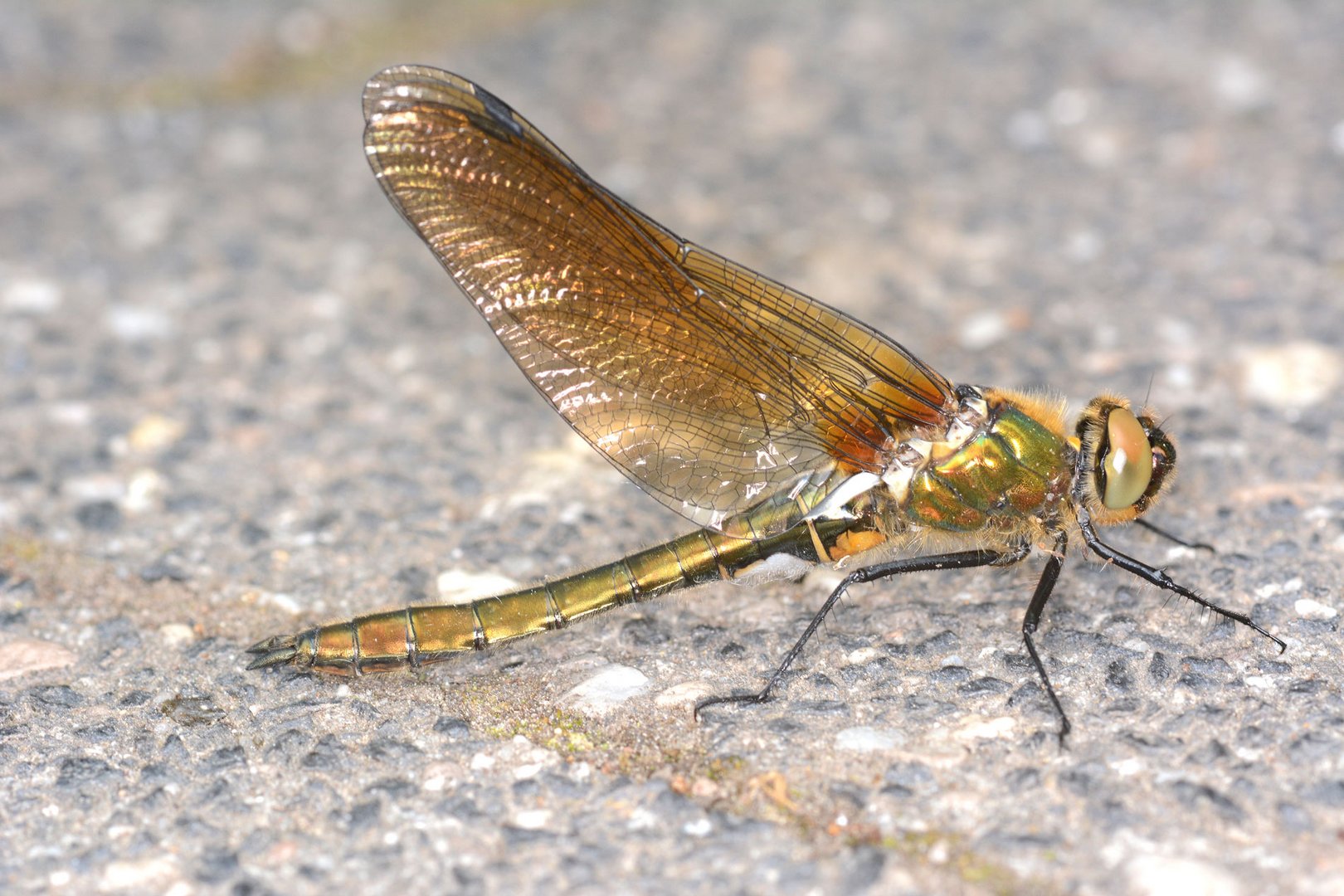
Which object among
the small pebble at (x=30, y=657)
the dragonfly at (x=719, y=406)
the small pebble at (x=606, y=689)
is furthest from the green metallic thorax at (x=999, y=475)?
the small pebble at (x=30, y=657)

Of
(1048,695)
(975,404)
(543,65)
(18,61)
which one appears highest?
(18,61)

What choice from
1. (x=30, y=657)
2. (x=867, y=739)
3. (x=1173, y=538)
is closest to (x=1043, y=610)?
(x=1173, y=538)

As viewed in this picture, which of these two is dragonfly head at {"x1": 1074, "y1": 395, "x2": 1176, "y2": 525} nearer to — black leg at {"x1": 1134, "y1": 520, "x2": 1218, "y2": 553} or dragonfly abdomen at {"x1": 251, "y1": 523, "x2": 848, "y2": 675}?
black leg at {"x1": 1134, "y1": 520, "x2": 1218, "y2": 553}

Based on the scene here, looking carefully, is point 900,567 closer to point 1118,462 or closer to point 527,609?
point 1118,462

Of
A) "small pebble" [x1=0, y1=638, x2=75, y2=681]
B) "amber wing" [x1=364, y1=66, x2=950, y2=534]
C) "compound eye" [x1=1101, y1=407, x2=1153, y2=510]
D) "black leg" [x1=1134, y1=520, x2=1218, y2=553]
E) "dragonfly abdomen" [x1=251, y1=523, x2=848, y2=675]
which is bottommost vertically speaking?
"black leg" [x1=1134, y1=520, x2=1218, y2=553]

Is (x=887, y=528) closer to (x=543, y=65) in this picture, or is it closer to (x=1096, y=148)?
(x=1096, y=148)

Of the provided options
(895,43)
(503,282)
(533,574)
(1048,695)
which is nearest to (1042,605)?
(1048,695)

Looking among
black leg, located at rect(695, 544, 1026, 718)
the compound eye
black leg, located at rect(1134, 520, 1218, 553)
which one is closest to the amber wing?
black leg, located at rect(695, 544, 1026, 718)
